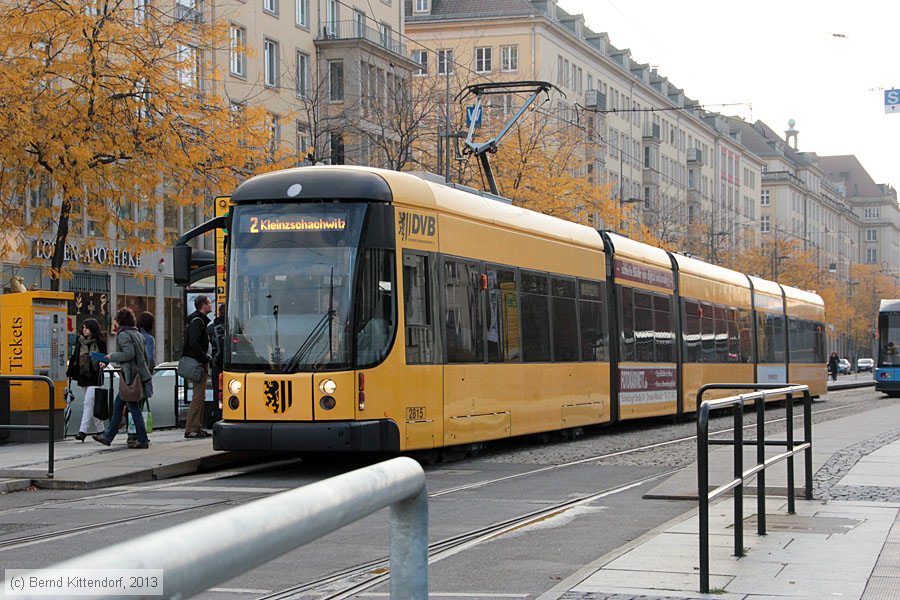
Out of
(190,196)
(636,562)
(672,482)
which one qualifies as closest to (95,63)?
(190,196)

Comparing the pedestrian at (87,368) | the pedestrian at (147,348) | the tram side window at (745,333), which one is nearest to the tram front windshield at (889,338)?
the tram side window at (745,333)

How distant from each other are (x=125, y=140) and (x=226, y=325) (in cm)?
925

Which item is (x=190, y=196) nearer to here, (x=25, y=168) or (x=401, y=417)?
(x=25, y=168)

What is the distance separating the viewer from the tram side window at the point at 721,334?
31.2 meters

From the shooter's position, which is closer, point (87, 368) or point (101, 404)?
point (101, 404)

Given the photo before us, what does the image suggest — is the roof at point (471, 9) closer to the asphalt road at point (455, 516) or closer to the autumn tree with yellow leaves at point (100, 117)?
the autumn tree with yellow leaves at point (100, 117)

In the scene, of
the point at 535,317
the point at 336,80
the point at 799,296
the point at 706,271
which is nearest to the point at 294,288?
the point at 535,317

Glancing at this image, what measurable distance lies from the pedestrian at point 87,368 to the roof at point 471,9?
2370 inches

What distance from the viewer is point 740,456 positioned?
27.5 ft

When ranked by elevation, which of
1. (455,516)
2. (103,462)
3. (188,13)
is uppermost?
(188,13)

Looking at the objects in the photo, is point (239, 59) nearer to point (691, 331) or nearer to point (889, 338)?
point (691, 331)

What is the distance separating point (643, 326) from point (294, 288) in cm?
1142

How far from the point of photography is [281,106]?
4881 centimetres

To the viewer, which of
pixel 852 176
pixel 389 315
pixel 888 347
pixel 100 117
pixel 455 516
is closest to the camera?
pixel 455 516
